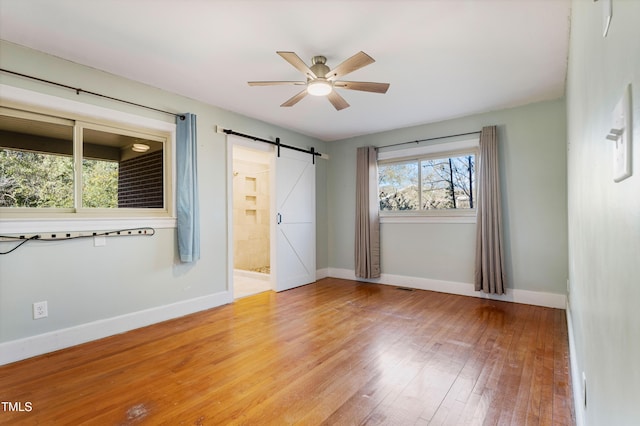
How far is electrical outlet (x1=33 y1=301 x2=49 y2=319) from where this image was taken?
2.61m

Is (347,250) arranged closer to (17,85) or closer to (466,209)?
(466,209)

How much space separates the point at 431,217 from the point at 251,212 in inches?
150

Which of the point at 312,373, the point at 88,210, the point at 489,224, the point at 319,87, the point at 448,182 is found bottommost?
the point at 312,373

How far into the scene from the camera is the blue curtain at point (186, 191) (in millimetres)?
3549

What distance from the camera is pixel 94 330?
9.54ft

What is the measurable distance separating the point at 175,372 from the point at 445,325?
2.62 meters

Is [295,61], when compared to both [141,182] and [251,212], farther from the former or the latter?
[251,212]

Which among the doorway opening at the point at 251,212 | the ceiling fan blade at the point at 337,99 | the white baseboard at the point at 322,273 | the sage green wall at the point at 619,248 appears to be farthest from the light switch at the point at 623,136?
the doorway opening at the point at 251,212

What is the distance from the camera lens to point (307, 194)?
5391 mm

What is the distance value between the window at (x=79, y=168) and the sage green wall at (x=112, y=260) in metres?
0.29

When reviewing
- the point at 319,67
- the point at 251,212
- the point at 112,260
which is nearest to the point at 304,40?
the point at 319,67

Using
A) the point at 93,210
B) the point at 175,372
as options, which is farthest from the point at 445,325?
the point at 93,210

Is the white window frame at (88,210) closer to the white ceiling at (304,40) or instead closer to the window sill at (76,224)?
the window sill at (76,224)

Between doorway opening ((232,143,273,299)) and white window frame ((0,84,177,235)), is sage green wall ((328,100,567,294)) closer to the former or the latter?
doorway opening ((232,143,273,299))
